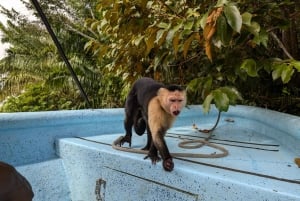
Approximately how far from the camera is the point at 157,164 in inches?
68.4

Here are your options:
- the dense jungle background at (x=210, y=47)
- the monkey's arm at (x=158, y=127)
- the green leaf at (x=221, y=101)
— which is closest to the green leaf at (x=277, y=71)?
the dense jungle background at (x=210, y=47)

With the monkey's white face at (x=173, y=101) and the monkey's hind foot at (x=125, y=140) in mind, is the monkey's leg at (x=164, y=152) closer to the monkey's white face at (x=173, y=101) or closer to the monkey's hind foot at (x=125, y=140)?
the monkey's white face at (x=173, y=101)

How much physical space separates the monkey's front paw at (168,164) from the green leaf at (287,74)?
0.71m

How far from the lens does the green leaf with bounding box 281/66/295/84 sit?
1773 millimetres

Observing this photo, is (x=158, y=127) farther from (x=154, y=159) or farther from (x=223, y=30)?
(x=223, y=30)

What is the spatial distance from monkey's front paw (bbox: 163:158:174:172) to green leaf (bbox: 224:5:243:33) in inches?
26.6

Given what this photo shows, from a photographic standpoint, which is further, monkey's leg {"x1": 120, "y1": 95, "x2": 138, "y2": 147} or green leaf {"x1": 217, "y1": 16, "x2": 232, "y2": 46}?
monkey's leg {"x1": 120, "y1": 95, "x2": 138, "y2": 147}

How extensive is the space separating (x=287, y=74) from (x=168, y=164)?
2.53ft

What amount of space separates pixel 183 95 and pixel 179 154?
0.33 metres

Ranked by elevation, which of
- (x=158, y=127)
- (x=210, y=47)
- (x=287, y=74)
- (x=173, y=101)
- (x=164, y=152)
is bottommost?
(x=164, y=152)

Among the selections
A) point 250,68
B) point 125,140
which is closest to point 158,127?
point 125,140

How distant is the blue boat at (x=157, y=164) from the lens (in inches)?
58.0

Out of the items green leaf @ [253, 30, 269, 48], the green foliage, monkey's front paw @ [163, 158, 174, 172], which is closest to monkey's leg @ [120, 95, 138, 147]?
monkey's front paw @ [163, 158, 174, 172]

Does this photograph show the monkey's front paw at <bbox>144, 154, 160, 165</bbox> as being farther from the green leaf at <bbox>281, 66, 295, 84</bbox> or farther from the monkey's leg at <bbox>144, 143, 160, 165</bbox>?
the green leaf at <bbox>281, 66, 295, 84</bbox>
